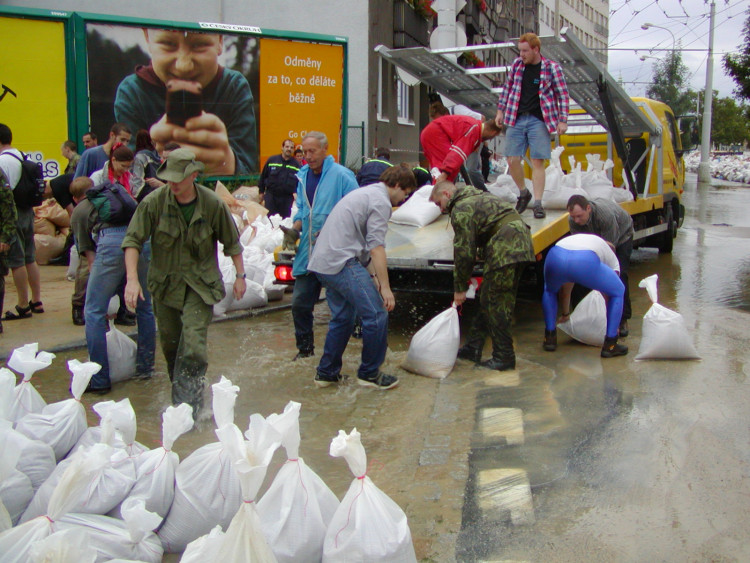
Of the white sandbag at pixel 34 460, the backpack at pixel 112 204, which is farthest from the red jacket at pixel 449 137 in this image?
the white sandbag at pixel 34 460

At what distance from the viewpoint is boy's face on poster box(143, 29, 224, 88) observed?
37.8 feet

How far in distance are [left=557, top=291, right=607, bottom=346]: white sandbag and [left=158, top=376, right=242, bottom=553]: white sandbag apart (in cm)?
387

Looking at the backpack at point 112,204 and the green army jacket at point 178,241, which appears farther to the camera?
the backpack at point 112,204

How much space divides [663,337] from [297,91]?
8878 millimetres

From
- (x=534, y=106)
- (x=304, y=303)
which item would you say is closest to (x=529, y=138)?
(x=534, y=106)

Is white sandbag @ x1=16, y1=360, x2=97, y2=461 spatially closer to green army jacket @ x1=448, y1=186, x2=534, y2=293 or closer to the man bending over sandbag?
green army jacket @ x1=448, y1=186, x2=534, y2=293

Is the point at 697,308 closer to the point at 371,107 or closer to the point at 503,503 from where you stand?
the point at 503,503

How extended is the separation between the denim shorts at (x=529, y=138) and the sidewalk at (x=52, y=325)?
2.79 metres

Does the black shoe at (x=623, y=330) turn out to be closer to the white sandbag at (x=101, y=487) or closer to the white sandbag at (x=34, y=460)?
the white sandbag at (x=101, y=487)

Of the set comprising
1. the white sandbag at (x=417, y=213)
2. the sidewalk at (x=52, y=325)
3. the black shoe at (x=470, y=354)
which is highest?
the white sandbag at (x=417, y=213)

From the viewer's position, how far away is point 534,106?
7285 mm

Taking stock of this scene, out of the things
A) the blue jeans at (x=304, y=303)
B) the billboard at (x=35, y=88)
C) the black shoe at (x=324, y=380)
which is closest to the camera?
the black shoe at (x=324, y=380)

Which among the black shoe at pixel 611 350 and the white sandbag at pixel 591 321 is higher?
the white sandbag at pixel 591 321

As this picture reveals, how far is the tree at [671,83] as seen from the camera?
54.8 m
